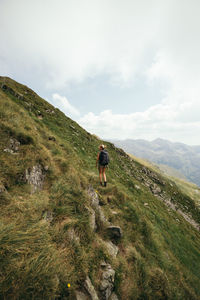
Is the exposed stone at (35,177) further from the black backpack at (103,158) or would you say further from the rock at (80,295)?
the black backpack at (103,158)

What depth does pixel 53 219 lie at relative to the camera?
543 cm

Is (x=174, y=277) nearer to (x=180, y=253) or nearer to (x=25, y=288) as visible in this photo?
(x=180, y=253)

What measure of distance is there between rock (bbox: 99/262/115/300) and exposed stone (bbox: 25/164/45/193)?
470 centimetres

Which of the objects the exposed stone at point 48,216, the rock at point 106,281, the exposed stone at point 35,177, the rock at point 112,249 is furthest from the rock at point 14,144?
the rock at point 106,281

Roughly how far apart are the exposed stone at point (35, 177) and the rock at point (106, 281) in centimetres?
470

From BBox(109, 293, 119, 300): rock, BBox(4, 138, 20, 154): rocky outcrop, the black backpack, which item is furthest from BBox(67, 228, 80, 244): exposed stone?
the black backpack

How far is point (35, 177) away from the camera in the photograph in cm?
671

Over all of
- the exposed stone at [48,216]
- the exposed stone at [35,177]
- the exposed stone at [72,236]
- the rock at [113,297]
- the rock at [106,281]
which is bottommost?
the rock at [113,297]

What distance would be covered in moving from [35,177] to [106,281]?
560 centimetres

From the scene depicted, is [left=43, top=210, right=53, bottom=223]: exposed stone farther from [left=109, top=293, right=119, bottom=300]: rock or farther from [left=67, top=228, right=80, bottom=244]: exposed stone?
[left=109, top=293, right=119, bottom=300]: rock

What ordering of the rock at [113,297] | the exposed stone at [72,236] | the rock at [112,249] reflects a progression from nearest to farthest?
the rock at [113,297]
the exposed stone at [72,236]
the rock at [112,249]

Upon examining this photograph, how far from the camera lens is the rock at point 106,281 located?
474 cm

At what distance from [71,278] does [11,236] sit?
2.44 meters

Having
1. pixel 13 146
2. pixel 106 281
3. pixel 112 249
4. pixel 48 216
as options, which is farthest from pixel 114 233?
pixel 13 146
